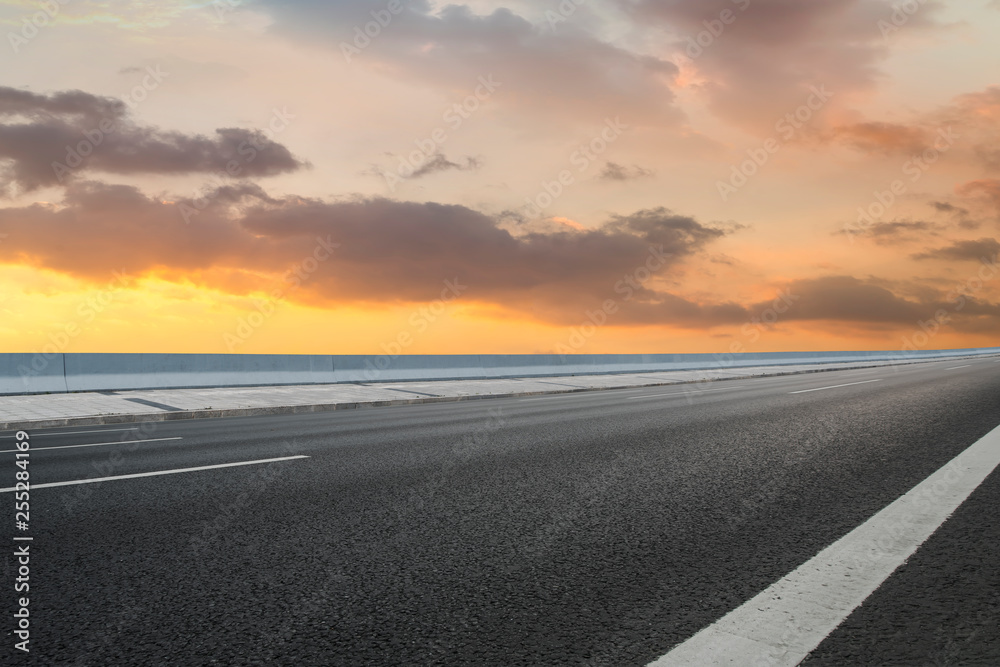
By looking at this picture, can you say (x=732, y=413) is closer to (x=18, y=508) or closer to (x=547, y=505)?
(x=547, y=505)

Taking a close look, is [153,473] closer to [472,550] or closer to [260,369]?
[472,550]

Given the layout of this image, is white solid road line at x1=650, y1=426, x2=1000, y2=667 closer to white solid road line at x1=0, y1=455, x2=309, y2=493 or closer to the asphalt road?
the asphalt road

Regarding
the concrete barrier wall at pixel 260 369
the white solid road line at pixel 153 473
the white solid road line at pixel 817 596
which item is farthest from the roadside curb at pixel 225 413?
the white solid road line at pixel 817 596

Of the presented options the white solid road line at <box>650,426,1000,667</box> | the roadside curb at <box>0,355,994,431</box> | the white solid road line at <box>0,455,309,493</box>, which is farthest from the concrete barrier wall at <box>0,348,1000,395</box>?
the white solid road line at <box>650,426,1000,667</box>

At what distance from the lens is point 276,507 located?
5297 mm

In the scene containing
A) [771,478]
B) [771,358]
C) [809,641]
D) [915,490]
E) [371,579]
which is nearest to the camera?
[809,641]

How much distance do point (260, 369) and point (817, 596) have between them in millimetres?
19654

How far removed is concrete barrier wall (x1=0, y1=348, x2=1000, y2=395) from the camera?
16984 mm

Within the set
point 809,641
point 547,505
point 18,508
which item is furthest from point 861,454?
point 18,508

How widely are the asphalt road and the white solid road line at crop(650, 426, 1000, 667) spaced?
8 centimetres

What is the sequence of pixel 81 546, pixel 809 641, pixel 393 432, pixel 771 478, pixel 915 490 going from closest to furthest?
pixel 809 641
pixel 81 546
pixel 915 490
pixel 771 478
pixel 393 432

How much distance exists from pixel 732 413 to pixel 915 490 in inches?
259

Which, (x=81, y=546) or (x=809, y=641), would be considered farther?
(x=81, y=546)

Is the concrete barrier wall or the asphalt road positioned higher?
the concrete barrier wall
